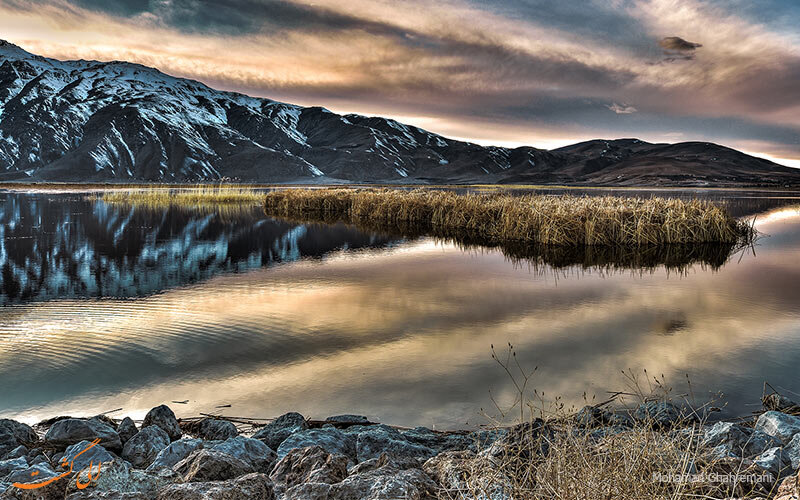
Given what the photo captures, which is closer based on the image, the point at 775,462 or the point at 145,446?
the point at 775,462

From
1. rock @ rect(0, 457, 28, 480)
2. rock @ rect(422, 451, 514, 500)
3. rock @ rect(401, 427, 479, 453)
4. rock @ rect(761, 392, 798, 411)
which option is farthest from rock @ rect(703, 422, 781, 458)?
rock @ rect(0, 457, 28, 480)

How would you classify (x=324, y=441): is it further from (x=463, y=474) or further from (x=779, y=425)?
(x=779, y=425)

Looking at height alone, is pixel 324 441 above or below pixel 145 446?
above

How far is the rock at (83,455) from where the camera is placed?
395 cm

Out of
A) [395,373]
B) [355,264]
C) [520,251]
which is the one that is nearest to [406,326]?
[395,373]

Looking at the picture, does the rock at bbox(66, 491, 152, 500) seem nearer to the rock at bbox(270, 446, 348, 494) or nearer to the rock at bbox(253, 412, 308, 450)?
the rock at bbox(270, 446, 348, 494)

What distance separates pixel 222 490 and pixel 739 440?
411cm

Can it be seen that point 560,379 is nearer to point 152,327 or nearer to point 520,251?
point 152,327

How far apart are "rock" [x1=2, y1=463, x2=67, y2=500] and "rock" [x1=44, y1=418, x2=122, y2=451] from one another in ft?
2.33

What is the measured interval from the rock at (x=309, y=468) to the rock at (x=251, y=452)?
0.33 metres

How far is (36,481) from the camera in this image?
3461 millimetres

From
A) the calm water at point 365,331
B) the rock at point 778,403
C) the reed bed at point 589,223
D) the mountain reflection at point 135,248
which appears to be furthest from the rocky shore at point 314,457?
the reed bed at point 589,223

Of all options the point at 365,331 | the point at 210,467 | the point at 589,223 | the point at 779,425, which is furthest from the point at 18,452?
the point at 589,223

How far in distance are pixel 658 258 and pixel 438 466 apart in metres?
16.1
